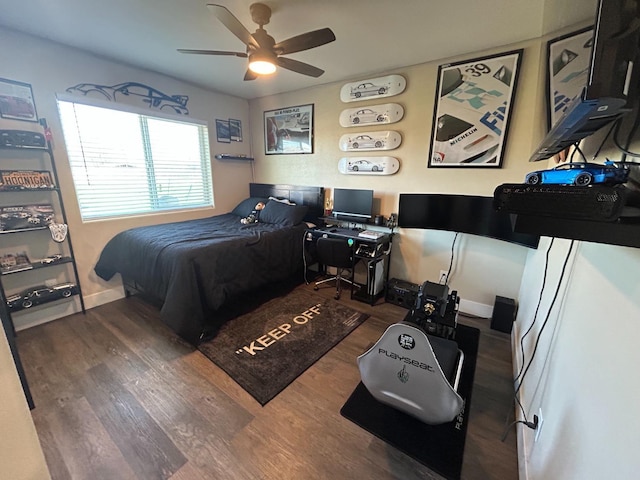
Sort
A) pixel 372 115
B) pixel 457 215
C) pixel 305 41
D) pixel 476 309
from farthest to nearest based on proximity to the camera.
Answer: pixel 372 115
pixel 476 309
pixel 457 215
pixel 305 41

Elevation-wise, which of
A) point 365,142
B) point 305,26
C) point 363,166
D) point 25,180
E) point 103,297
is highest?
point 305,26

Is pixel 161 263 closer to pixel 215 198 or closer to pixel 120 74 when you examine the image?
pixel 215 198

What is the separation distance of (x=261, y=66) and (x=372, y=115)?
143 centimetres

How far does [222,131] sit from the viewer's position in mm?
3918

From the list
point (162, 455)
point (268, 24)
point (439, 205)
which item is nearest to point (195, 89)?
point (268, 24)

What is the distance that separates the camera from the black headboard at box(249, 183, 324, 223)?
11.9ft

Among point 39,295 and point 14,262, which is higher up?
point 14,262

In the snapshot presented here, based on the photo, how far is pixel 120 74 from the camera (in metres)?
2.86

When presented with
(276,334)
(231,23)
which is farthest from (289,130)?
(276,334)

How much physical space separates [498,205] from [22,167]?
3542 millimetres

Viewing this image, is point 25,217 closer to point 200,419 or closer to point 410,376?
point 200,419

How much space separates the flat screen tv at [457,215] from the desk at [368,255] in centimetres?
37

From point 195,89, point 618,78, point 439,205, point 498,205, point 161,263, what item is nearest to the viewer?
point 618,78

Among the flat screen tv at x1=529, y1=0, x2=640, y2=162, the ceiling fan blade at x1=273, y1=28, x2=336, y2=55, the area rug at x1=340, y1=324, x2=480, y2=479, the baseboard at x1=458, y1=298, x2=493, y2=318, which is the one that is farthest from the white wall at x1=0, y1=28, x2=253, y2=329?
the flat screen tv at x1=529, y1=0, x2=640, y2=162
